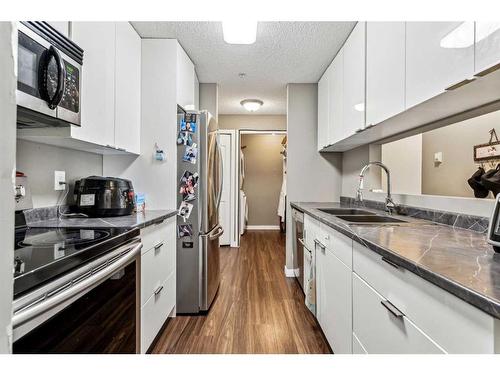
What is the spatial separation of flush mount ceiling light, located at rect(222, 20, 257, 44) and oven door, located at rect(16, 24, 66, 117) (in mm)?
1197

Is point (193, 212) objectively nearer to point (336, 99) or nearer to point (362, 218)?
point (362, 218)

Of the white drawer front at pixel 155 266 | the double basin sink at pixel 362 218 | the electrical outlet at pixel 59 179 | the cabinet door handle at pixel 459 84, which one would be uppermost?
the cabinet door handle at pixel 459 84

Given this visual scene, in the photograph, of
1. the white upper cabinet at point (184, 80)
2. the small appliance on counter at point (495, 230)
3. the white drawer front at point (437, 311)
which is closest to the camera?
the white drawer front at point (437, 311)

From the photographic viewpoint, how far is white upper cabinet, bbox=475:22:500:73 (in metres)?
0.84

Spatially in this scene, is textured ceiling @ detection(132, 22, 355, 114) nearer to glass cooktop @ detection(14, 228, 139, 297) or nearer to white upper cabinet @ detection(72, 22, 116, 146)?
white upper cabinet @ detection(72, 22, 116, 146)

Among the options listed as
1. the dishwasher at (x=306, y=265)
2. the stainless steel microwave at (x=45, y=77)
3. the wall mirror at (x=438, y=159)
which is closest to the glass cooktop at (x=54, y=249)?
the stainless steel microwave at (x=45, y=77)

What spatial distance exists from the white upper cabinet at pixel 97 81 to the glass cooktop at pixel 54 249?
1.71 feet

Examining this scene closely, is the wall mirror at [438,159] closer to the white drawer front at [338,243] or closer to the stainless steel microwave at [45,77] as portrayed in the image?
the white drawer front at [338,243]

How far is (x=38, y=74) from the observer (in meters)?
1.06

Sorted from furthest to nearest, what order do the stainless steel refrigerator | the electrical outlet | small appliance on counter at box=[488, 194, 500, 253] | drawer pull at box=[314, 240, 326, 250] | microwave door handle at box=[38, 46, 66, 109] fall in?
1. the stainless steel refrigerator
2. drawer pull at box=[314, 240, 326, 250]
3. the electrical outlet
4. microwave door handle at box=[38, 46, 66, 109]
5. small appliance on counter at box=[488, 194, 500, 253]

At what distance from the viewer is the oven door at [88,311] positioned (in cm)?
64

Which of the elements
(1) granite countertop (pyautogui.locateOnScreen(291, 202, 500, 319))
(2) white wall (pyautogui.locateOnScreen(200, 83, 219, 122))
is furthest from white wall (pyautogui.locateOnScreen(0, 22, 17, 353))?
(2) white wall (pyautogui.locateOnScreen(200, 83, 219, 122))
